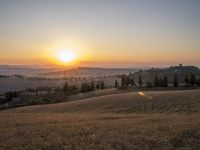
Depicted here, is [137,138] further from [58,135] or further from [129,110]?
[129,110]

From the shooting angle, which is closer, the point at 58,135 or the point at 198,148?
the point at 198,148

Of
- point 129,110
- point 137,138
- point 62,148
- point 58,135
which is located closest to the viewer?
point 62,148

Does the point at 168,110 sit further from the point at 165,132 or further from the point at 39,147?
the point at 39,147

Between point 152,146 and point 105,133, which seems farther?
point 105,133

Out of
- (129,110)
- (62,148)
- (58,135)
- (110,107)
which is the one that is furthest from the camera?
(110,107)

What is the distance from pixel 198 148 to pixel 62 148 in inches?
226

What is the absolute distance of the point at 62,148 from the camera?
467 inches

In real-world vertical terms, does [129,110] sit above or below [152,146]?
below

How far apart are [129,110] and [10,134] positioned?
32.3 m

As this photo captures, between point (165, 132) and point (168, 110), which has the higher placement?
point (165, 132)

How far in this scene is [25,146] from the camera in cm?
1229

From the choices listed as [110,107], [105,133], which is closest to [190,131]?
[105,133]

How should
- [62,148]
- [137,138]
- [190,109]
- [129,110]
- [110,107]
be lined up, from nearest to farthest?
[62,148]
[137,138]
[190,109]
[129,110]
[110,107]

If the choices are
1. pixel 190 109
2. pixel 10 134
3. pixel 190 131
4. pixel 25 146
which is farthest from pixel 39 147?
pixel 190 109
